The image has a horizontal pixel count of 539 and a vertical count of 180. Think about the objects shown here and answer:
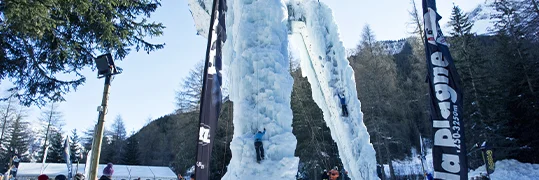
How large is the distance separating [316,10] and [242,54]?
2.60 meters

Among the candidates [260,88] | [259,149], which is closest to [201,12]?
[260,88]

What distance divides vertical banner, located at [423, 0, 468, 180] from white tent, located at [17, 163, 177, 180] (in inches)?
684

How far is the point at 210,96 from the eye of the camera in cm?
475

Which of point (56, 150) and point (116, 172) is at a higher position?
point (56, 150)

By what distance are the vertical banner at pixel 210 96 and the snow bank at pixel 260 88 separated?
0.28 metres

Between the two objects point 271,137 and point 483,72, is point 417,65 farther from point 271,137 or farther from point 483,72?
point 271,137

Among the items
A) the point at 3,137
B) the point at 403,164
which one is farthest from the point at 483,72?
the point at 3,137

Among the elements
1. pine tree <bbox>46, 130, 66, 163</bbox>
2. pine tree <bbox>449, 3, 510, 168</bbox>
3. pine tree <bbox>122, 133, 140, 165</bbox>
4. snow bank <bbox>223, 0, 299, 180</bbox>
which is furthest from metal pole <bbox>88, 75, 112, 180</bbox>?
pine tree <bbox>46, 130, 66, 163</bbox>

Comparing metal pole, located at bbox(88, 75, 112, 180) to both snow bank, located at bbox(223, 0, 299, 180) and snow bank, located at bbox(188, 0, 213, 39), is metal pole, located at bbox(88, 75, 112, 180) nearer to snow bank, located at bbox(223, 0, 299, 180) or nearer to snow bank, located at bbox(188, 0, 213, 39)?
snow bank, located at bbox(223, 0, 299, 180)

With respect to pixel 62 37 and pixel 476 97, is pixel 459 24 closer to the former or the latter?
pixel 476 97

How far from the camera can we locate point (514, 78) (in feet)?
65.6

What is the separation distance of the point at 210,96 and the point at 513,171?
18340mm

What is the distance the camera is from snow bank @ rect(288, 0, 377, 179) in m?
6.75

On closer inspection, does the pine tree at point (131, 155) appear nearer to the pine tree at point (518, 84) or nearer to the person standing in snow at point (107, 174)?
the pine tree at point (518, 84)
